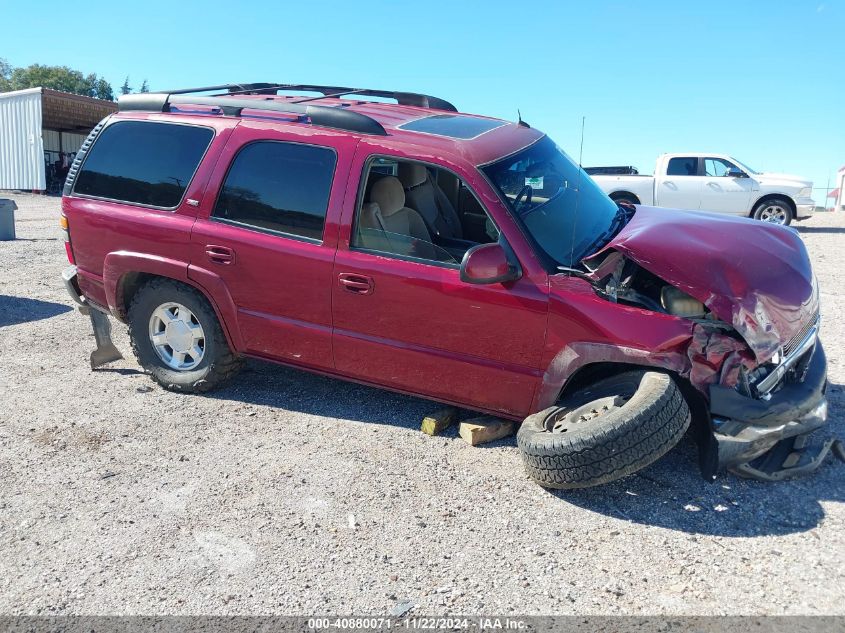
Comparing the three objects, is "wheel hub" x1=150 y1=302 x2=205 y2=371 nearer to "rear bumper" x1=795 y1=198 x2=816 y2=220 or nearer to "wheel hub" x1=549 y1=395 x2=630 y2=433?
"wheel hub" x1=549 y1=395 x2=630 y2=433

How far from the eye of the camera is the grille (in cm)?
349

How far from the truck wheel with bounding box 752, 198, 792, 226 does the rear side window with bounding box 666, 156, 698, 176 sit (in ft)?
5.61

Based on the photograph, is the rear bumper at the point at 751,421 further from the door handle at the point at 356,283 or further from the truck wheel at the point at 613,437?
the door handle at the point at 356,283

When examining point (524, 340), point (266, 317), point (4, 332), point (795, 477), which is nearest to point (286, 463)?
point (266, 317)

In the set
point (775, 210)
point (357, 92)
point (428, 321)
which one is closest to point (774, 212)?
point (775, 210)

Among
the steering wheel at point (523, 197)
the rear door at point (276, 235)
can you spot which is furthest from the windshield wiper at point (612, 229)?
the rear door at point (276, 235)

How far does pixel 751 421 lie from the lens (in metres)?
3.32

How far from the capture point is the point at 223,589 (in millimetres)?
2807

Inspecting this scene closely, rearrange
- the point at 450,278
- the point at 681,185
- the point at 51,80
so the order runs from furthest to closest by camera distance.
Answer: the point at 51,80, the point at 681,185, the point at 450,278

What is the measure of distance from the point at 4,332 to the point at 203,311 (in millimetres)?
3096

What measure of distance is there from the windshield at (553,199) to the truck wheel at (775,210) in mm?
12843

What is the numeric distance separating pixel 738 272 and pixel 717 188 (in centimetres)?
1379

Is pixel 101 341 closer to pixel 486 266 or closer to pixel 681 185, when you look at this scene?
pixel 486 266

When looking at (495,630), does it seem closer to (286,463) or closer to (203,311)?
(286,463)
